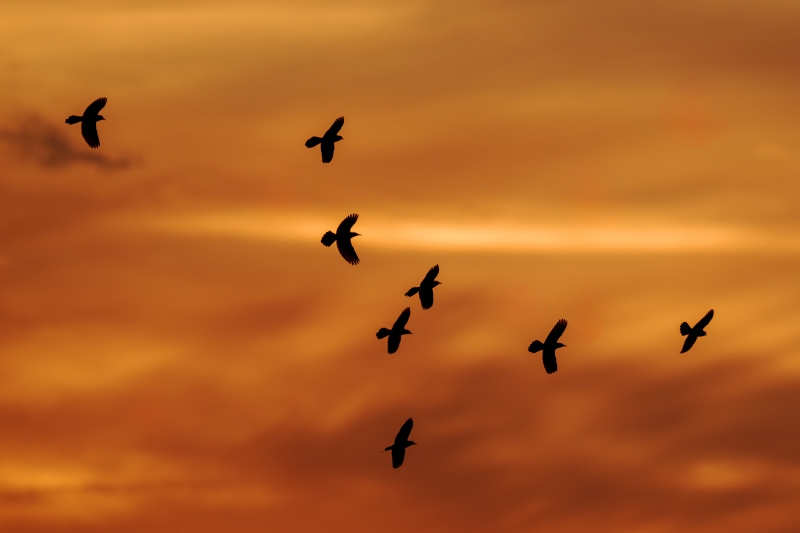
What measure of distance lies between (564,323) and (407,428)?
996cm

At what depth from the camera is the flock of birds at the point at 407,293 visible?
82.3 m

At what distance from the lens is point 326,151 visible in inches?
3310

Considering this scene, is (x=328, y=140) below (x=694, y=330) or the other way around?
the other way around

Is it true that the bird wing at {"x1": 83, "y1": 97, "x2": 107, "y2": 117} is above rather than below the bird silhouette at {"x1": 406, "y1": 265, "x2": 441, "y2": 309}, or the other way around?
above

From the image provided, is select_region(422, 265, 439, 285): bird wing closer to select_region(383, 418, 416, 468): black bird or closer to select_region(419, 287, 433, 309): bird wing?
select_region(419, 287, 433, 309): bird wing

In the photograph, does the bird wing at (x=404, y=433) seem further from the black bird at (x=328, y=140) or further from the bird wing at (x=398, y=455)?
the black bird at (x=328, y=140)

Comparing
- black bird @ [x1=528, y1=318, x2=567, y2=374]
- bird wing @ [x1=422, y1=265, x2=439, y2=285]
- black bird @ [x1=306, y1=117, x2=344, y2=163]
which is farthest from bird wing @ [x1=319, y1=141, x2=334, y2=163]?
black bird @ [x1=528, y1=318, x2=567, y2=374]

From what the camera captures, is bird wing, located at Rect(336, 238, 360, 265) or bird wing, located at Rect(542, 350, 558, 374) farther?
bird wing, located at Rect(542, 350, 558, 374)

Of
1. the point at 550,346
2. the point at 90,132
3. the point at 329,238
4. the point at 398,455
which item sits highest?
the point at 90,132

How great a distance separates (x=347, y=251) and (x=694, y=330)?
17.7 m

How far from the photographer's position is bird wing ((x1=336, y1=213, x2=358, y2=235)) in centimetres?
8425

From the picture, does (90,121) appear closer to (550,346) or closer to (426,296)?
(426,296)

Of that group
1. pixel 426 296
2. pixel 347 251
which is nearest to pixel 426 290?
pixel 426 296

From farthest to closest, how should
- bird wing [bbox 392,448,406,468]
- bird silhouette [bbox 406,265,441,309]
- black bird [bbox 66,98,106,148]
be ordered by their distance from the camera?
bird wing [bbox 392,448,406,468] < bird silhouette [bbox 406,265,441,309] < black bird [bbox 66,98,106,148]
